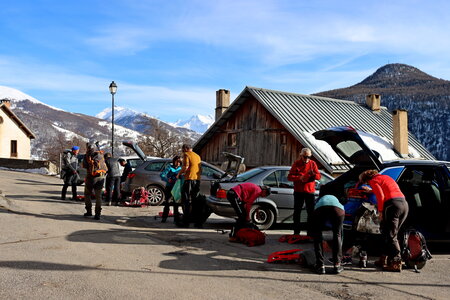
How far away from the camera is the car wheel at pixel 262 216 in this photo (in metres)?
10.4

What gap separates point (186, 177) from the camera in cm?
1023

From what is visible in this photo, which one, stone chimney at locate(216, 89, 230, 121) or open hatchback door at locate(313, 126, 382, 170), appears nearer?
open hatchback door at locate(313, 126, 382, 170)

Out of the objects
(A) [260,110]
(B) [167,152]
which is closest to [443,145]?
(B) [167,152]

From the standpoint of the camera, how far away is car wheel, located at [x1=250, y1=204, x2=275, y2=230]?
10.4 metres

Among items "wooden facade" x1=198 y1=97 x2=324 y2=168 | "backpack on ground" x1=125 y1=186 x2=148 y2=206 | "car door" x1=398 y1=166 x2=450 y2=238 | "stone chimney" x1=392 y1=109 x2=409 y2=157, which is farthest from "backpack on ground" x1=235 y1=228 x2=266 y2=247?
"stone chimney" x1=392 y1=109 x2=409 y2=157

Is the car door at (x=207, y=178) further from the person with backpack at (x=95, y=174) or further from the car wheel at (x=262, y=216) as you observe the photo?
the person with backpack at (x=95, y=174)

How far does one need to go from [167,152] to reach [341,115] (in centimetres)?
1895

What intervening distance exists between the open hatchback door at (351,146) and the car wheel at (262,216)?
2282 mm

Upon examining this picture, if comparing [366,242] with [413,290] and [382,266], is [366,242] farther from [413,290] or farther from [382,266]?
[413,290]

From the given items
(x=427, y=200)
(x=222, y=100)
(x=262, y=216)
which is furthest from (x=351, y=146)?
(x=222, y=100)

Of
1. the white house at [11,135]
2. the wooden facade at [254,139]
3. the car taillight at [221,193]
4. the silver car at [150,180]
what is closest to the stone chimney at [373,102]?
the wooden facade at [254,139]

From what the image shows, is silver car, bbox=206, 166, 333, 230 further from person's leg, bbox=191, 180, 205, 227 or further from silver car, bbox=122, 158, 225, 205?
silver car, bbox=122, 158, 225, 205

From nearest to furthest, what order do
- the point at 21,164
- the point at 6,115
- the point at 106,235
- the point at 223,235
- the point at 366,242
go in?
1. the point at 366,242
2. the point at 106,235
3. the point at 223,235
4. the point at 21,164
5. the point at 6,115

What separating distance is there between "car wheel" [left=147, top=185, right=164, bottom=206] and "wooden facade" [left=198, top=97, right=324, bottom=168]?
1011 cm
